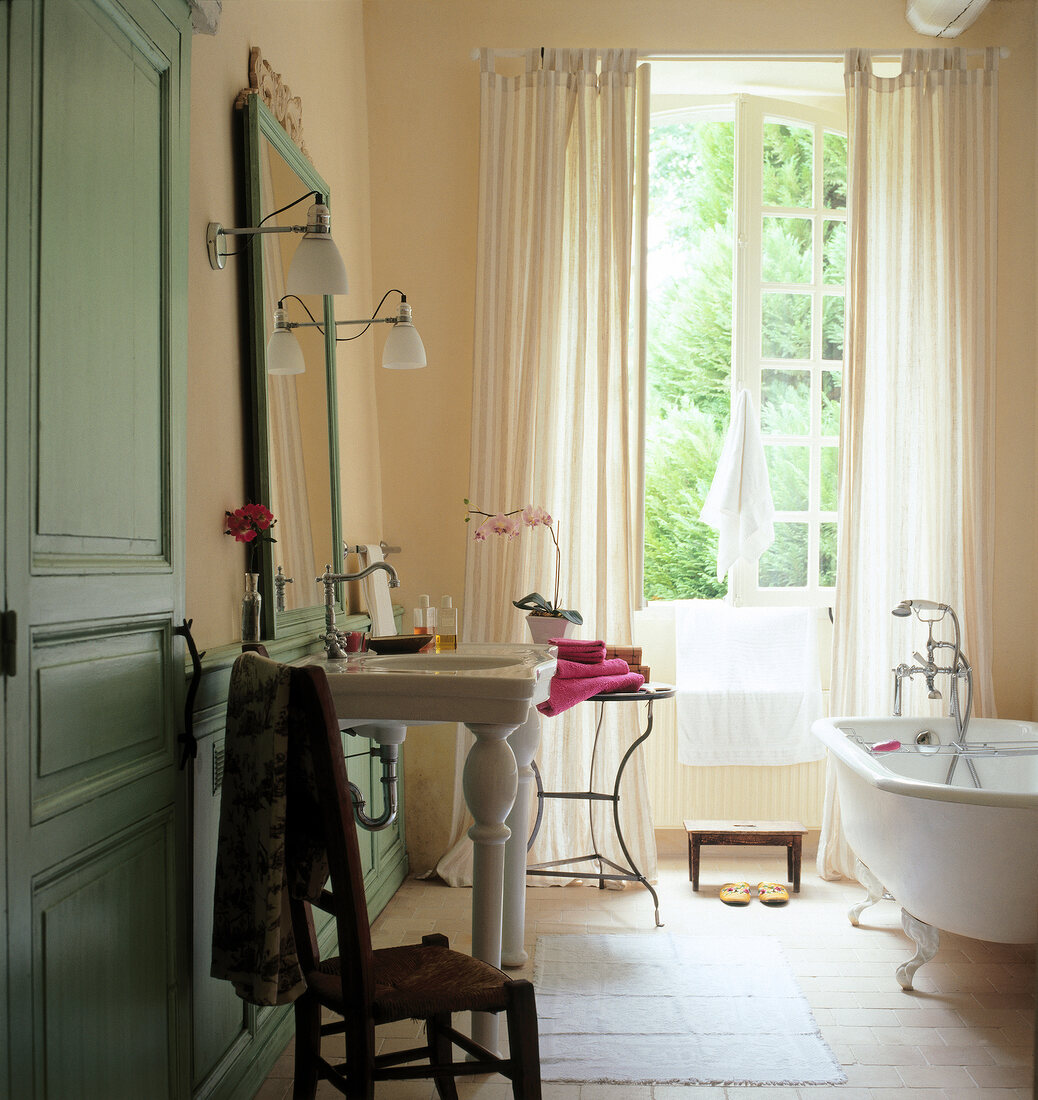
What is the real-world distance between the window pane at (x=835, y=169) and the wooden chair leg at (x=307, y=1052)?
376cm

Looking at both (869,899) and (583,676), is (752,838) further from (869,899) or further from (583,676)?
(583,676)

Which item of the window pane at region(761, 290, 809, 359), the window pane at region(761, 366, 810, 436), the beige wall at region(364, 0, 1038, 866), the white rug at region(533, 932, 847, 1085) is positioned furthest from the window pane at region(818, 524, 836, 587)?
the white rug at region(533, 932, 847, 1085)

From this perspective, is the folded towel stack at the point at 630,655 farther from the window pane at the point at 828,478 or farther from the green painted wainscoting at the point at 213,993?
the green painted wainscoting at the point at 213,993

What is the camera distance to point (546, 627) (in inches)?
128

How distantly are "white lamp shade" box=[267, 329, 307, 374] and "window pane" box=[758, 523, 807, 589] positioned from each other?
2166 mm

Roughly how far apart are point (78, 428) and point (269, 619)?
99cm

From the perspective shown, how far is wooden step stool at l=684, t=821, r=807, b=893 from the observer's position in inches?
136

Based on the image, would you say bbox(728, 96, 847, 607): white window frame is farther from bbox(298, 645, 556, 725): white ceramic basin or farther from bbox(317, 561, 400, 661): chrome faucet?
bbox(298, 645, 556, 725): white ceramic basin

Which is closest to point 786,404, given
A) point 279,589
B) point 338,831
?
point 279,589

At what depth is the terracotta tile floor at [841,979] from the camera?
2176 millimetres

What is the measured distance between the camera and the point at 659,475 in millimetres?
6348

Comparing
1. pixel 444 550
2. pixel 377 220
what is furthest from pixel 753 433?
pixel 377 220

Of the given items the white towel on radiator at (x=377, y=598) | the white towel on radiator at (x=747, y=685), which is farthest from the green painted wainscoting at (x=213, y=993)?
the white towel on radiator at (x=747, y=685)

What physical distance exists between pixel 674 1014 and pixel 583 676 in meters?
0.98
